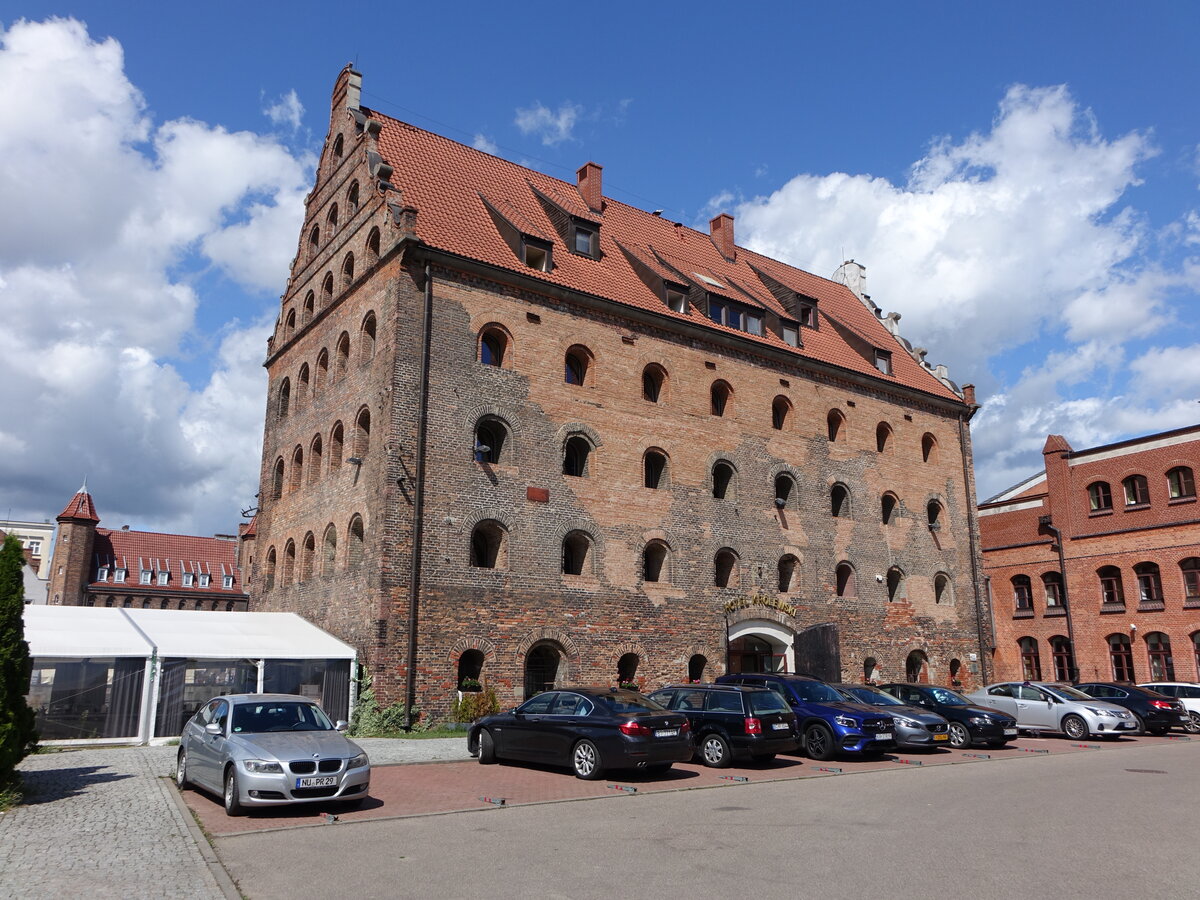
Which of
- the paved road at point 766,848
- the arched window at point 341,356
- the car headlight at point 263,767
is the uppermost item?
the arched window at point 341,356

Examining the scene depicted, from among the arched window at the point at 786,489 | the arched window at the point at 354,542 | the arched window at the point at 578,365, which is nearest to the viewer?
the arched window at the point at 354,542

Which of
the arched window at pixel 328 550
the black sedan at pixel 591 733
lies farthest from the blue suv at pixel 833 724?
the arched window at pixel 328 550

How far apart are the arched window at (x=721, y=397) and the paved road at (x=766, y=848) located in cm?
1726

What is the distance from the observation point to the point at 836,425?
33.2 meters

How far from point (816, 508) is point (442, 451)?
1383cm

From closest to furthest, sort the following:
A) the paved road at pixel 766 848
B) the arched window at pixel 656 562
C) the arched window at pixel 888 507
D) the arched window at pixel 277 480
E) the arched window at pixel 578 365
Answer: the paved road at pixel 766 848, the arched window at pixel 578 365, the arched window at pixel 656 562, the arched window at pixel 277 480, the arched window at pixel 888 507

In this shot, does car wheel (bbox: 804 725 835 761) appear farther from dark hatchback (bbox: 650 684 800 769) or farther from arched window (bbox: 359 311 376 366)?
arched window (bbox: 359 311 376 366)

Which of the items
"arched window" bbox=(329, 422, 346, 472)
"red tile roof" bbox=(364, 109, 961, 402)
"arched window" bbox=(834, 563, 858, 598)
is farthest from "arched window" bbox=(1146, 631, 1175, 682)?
"arched window" bbox=(329, 422, 346, 472)

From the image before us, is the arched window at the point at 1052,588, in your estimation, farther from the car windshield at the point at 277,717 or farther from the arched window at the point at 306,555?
the car windshield at the point at 277,717

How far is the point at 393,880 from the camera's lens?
26.2ft

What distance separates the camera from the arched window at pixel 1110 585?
3731 cm

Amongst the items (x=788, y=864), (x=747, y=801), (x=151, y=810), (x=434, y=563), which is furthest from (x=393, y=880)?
(x=434, y=563)

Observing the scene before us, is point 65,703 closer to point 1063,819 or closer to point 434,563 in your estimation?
point 434,563

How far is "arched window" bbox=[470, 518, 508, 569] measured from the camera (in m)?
23.5
